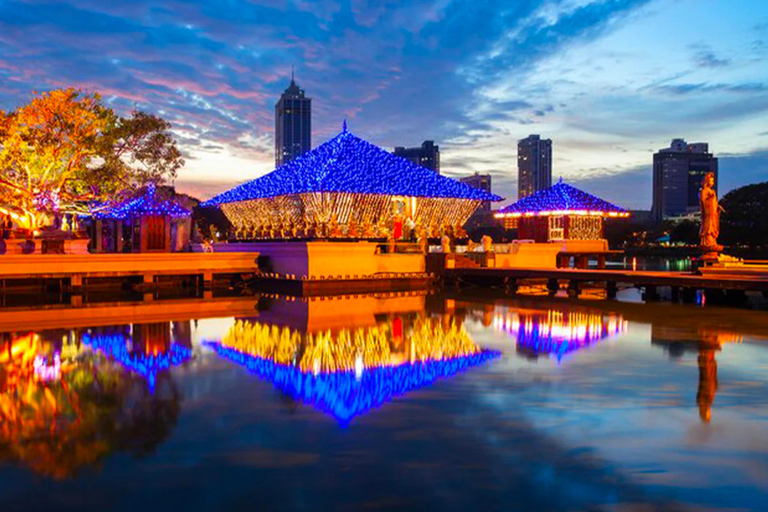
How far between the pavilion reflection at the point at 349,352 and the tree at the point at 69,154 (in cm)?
1420

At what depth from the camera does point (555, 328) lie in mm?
15070

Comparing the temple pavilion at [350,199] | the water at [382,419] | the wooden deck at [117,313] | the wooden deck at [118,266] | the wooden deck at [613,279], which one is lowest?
the water at [382,419]

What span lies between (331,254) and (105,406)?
1641 cm

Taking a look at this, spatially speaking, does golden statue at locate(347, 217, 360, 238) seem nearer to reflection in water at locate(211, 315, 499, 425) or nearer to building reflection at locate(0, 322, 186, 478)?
reflection in water at locate(211, 315, 499, 425)

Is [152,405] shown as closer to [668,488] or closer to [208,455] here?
[208,455]

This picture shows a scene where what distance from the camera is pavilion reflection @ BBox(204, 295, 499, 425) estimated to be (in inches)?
341

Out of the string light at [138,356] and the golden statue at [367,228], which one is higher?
the golden statue at [367,228]

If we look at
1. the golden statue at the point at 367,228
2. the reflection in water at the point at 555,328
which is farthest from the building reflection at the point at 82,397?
the golden statue at the point at 367,228

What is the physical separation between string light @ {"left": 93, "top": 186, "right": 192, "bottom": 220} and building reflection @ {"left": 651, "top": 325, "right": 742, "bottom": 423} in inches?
1147

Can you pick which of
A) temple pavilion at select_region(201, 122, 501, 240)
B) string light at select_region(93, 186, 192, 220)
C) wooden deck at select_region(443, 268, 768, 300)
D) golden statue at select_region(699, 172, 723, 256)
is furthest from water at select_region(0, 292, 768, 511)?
string light at select_region(93, 186, 192, 220)

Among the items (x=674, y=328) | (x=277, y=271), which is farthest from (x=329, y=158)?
(x=674, y=328)

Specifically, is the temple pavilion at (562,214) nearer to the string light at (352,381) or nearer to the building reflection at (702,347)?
the building reflection at (702,347)

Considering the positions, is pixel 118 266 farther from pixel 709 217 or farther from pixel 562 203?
pixel 562 203

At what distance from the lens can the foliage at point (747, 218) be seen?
6225cm
